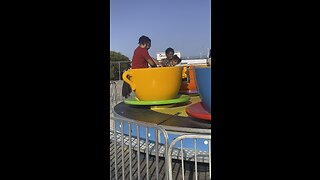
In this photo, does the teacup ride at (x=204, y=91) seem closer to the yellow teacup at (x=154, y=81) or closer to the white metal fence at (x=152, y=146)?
the white metal fence at (x=152, y=146)

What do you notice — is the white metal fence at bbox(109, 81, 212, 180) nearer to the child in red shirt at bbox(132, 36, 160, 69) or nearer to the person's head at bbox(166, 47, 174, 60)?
the child in red shirt at bbox(132, 36, 160, 69)

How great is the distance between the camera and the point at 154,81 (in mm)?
1088

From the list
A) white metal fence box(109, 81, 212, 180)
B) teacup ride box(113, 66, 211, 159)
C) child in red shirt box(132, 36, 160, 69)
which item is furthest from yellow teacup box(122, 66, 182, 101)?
child in red shirt box(132, 36, 160, 69)

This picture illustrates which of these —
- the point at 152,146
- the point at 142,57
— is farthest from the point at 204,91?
the point at 142,57

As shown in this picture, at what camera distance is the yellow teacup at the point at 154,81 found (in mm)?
1084

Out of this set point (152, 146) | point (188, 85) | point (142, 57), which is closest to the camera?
point (152, 146)

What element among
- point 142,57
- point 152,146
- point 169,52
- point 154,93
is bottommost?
point 152,146

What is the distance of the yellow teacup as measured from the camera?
108 cm

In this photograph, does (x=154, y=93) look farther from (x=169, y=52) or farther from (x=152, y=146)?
(x=169, y=52)

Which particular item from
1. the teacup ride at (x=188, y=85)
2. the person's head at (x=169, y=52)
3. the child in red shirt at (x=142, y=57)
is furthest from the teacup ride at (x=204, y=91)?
the person's head at (x=169, y=52)
